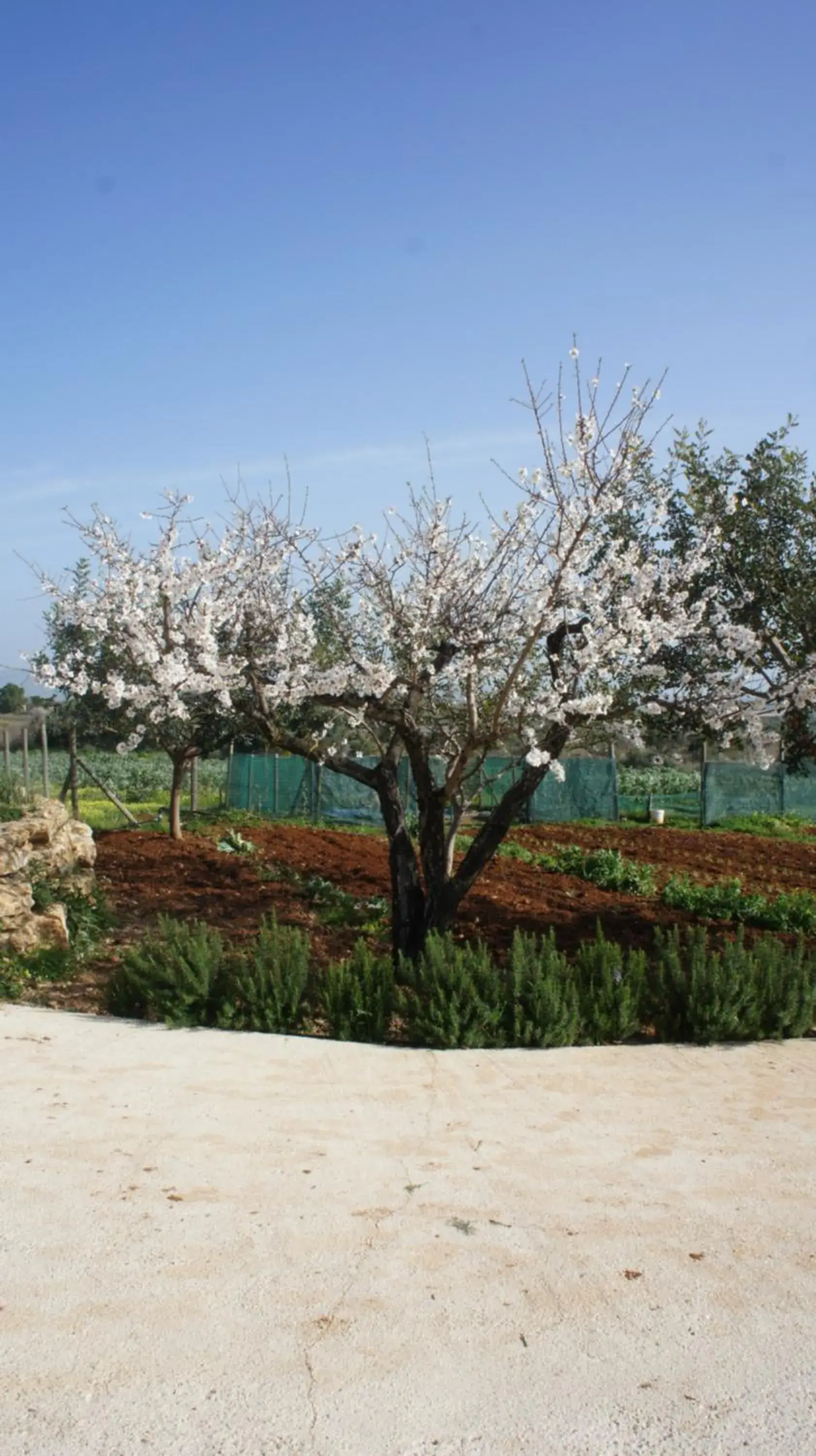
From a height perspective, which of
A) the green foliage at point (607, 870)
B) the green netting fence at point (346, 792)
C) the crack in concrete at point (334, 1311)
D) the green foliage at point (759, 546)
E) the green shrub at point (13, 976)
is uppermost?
the green foliage at point (759, 546)

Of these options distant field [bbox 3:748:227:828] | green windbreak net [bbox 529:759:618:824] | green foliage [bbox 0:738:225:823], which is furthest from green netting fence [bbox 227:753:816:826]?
green foliage [bbox 0:738:225:823]

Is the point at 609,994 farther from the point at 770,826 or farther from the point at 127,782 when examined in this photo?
the point at 127,782

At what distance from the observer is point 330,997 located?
24.7ft

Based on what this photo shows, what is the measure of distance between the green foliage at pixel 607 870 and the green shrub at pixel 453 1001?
608 centimetres

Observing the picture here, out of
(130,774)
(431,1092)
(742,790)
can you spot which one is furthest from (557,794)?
(431,1092)

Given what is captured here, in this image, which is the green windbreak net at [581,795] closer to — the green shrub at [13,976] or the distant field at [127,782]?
the distant field at [127,782]

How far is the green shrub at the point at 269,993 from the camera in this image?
7.52 m

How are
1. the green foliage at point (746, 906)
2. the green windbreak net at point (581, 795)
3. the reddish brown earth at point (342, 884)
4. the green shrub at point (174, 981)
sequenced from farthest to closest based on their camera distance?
1. the green windbreak net at point (581, 795)
2. the green foliage at point (746, 906)
3. the reddish brown earth at point (342, 884)
4. the green shrub at point (174, 981)

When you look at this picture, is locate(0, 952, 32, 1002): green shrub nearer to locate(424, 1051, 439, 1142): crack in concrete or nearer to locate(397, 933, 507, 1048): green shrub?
locate(397, 933, 507, 1048): green shrub

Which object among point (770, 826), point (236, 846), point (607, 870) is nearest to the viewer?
point (607, 870)

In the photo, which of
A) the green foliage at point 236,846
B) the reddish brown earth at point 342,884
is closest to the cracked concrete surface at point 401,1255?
the reddish brown earth at point 342,884

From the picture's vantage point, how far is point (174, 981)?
7613mm

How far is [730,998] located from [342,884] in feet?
20.2

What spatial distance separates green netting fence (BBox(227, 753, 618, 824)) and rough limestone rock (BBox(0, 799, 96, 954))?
34.2 ft
